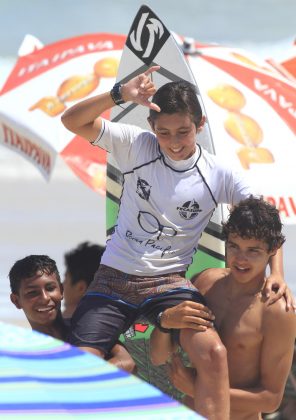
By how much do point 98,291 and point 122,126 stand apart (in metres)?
0.60

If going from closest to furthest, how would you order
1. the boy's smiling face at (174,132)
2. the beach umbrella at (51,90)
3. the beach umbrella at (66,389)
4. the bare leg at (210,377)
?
the beach umbrella at (66,389) → the bare leg at (210,377) → the boy's smiling face at (174,132) → the beach umbrella at (51,90)

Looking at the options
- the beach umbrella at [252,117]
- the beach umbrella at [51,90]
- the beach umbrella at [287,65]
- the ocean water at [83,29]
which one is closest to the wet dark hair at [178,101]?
the beach umbrella at [252,117]

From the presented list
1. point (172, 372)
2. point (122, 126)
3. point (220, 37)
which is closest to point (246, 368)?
point (172, 372)

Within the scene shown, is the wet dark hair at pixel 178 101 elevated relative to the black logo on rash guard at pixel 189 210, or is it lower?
elevated

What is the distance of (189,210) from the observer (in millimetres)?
3600

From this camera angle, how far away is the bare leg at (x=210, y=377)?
316cm

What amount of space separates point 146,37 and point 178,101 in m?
1.13

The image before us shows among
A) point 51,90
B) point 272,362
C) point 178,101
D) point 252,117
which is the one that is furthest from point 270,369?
point 51,90

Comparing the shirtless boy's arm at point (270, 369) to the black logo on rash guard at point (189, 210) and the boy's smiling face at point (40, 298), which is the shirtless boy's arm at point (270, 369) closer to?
the black logo on rash guard at point (189, 210)

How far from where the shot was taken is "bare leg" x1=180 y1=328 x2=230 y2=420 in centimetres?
316

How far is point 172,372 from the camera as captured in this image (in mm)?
3445

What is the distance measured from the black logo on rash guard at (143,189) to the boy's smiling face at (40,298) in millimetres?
566

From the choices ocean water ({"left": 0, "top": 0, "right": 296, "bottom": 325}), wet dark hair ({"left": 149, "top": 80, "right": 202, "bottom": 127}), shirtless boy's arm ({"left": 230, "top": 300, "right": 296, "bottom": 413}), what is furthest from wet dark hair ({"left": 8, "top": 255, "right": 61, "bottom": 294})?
ocean water ({"left": 0, "top": 0, "right": 296, "bottom": 325})

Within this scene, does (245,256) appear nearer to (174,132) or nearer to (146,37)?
(174,132)
